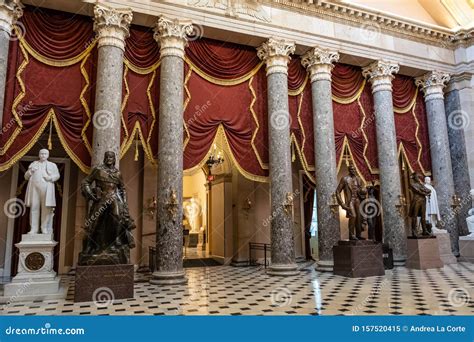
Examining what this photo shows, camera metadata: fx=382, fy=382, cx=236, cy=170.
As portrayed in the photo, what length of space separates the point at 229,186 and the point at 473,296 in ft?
24.9

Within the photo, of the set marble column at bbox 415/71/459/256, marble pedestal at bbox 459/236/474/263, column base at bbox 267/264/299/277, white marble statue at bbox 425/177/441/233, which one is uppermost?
marble column at bbox 415/71/459/256

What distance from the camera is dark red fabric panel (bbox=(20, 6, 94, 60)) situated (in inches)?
304

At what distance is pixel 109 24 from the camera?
7734mm

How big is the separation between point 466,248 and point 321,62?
6563 millimetres

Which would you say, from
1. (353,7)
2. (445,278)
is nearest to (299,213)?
(445,278)

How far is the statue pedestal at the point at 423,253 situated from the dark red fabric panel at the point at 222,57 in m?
5.95

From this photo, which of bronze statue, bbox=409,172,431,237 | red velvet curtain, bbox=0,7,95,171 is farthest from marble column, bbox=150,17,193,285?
bronze statue, bbox=409,172,431,237

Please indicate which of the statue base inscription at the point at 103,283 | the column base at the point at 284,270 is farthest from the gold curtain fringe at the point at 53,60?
the column base at the point at 284,270

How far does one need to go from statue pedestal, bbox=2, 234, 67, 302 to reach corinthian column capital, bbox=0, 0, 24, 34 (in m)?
4.00

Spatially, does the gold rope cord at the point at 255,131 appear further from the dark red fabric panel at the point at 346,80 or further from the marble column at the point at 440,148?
the marble column at the point at 440,148

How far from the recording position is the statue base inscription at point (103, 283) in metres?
5.79

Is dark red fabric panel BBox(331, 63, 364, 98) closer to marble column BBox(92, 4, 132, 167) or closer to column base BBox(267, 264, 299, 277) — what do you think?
column base BBox(267, 264, 299, 277)

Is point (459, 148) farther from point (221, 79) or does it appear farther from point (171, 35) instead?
point (171, 35)

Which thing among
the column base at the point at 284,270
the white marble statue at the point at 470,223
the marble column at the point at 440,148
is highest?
the marble column at the point at 440,148
